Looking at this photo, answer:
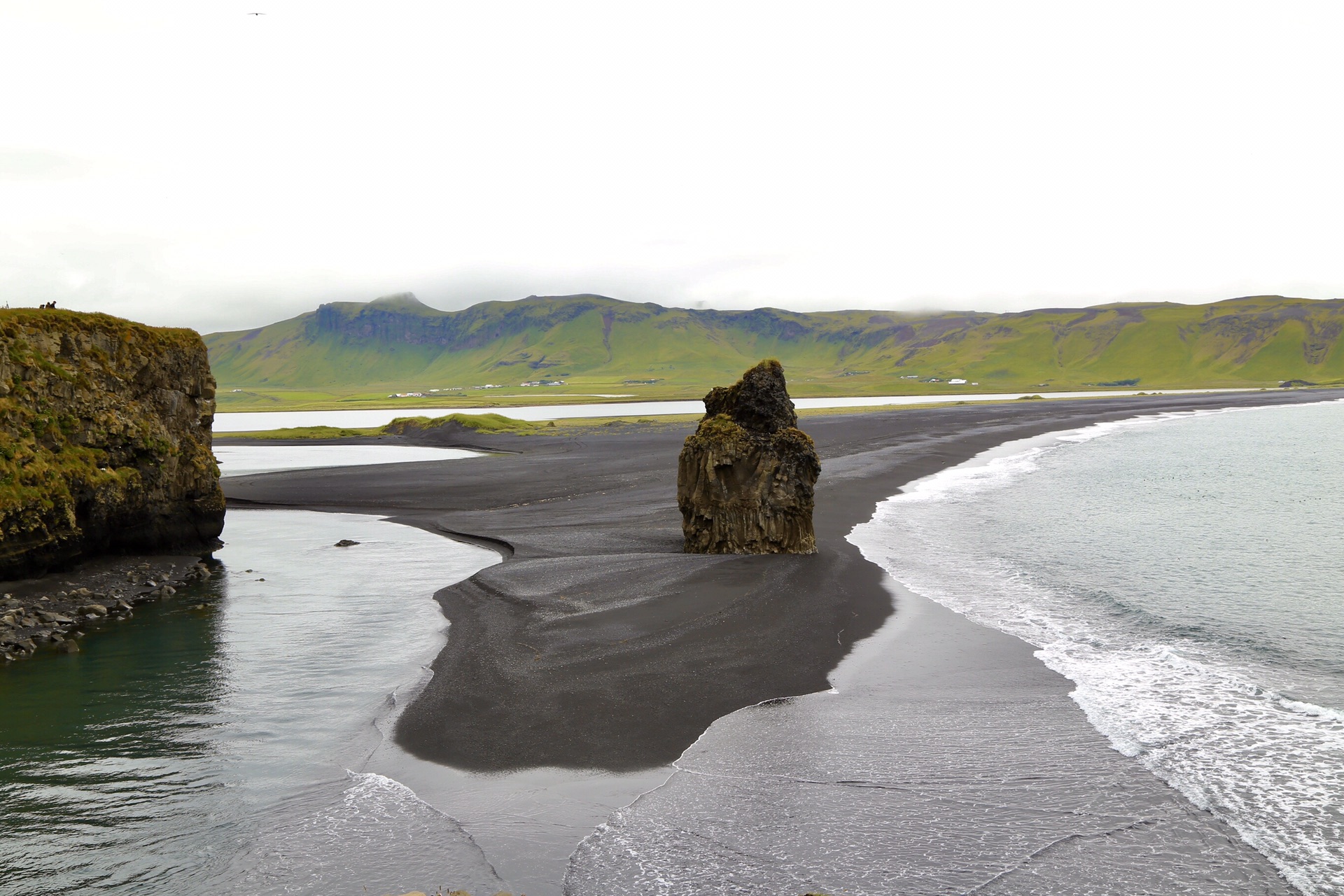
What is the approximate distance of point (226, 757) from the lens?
11945mm

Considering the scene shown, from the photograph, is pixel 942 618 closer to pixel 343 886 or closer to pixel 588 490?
pixel 343 886

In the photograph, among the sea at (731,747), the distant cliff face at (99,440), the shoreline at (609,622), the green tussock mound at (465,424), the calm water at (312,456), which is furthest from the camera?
the green tussock mound at (465,424)

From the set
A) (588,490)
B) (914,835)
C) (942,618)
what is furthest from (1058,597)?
(588,490)

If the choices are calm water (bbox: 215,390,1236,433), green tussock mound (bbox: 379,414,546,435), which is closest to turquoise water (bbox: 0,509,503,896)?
green tussock mound (bbox: 379,414,546,435)

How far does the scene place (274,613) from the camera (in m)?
20.5

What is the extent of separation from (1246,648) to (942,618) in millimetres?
5555

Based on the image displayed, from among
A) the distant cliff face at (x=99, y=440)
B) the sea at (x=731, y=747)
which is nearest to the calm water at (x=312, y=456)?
the distant cliff face at (x=99, y=440)

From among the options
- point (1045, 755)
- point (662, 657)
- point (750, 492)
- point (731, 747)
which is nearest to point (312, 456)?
point (750, 492)

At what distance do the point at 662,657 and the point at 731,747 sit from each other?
12.7 ft

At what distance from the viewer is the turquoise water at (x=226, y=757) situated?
8.89m

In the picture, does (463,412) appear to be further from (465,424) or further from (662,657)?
(662,657)

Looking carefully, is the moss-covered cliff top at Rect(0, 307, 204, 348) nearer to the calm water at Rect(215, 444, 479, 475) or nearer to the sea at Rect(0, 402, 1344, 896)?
the sea at Rect(0, 402, 1344, 896)

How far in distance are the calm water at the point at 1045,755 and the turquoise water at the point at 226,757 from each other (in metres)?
2.79

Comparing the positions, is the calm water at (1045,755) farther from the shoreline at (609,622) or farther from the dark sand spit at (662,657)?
the shoreline at (609,622)
